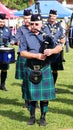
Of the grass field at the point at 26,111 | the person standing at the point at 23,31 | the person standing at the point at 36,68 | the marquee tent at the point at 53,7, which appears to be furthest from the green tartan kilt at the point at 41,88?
the marquee tent at the point at 53,7

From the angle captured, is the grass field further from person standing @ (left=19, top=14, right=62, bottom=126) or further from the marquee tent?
the marquee tent

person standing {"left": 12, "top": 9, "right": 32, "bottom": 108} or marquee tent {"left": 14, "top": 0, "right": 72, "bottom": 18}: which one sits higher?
person standing {"left": 12, "top": 9, "right": 32, "bottom": 108}

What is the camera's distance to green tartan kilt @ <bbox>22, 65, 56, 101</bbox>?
6.00 meters

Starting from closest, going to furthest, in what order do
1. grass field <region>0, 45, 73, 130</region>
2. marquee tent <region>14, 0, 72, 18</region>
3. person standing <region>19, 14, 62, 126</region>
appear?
person standing <region>19, 14, 62, 126</region> → grass field <region>0, 45, 73, 130</region> → marquee tent <region>14, 0, 72, 18</region>

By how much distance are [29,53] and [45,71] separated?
345 mm

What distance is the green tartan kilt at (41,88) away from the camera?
6000mm

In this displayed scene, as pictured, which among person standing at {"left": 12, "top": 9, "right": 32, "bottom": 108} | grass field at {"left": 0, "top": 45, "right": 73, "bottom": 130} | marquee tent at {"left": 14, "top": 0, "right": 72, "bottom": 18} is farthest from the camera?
marquee tent at {"left": 14, "top": 0, "right": 72, "bottom": 18}

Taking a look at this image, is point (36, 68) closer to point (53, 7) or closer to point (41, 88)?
point (41, 88)

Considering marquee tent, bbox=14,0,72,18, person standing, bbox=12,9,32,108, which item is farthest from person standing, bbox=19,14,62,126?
marquee tent, bbox=14,0,72,18

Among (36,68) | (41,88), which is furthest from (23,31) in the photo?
(41,88)

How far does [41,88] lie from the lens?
6.02 metres

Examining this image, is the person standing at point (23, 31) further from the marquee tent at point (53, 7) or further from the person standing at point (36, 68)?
the marquee tent at point (53, 7)

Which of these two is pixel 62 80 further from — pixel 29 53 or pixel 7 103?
pixel 29 53

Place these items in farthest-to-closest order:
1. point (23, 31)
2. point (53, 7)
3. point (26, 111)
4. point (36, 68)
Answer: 1. point (53, 7)
2. point (26, 111)
3. point (23, 31)
4. point (36, 68)
